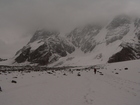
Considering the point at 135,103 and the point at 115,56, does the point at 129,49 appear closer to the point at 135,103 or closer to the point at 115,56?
the point at 115,56

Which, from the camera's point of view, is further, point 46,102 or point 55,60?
point 55,60

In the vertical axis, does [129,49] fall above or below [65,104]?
above

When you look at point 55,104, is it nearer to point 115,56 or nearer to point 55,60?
point 115,56

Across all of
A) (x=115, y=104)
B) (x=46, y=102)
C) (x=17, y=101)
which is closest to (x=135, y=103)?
(x=115, y=104)

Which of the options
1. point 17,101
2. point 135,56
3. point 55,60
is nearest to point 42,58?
point 55,60

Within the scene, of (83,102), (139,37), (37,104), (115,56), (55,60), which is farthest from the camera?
(55,60)

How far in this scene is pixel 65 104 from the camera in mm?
9359

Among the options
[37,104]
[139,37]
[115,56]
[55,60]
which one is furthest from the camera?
[55,60]

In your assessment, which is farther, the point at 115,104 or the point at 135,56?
the point at 135,56

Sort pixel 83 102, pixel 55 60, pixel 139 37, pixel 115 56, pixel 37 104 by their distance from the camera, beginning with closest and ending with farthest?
pixel 37 104 → pixel 83 102 → pixel 115 56 → pixel 139 37 → pixel 55 60

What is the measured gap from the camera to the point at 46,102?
9703 mm

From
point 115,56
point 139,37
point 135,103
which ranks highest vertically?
point 139,37

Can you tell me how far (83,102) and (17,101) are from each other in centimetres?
509

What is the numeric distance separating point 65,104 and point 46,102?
1.51 m
